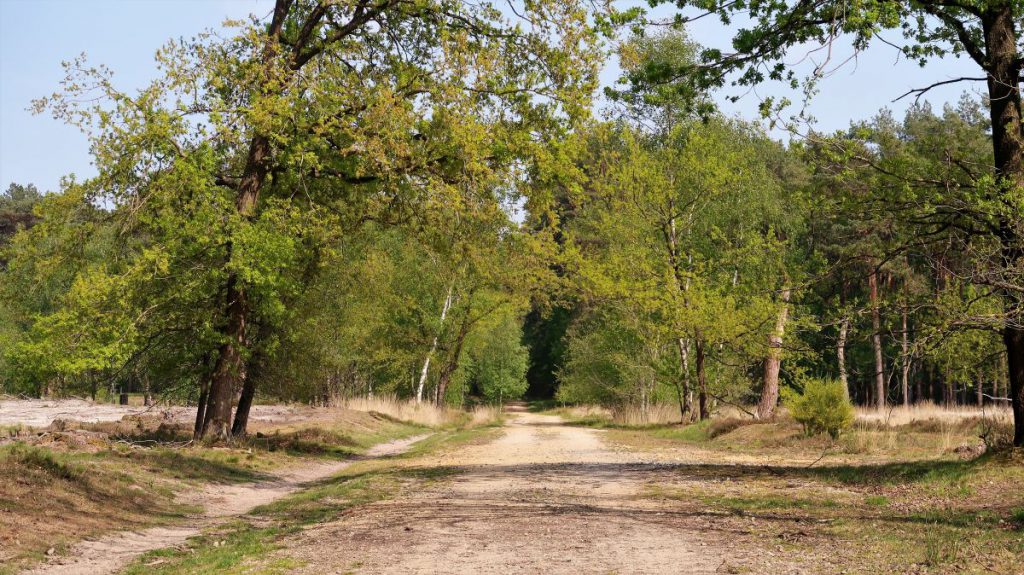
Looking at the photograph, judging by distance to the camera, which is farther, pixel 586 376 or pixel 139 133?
pixel 586 376

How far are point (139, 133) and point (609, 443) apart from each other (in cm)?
1441

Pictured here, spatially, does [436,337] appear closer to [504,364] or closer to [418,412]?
[418,412]

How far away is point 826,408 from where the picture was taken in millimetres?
18906

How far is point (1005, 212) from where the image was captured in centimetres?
968

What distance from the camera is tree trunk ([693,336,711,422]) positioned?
92.4 ft

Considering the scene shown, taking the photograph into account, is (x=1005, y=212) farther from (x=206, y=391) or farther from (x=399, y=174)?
(x=206, y=391)

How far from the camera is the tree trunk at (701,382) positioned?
2816 centimetres

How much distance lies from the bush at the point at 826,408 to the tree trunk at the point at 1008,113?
23.4ft

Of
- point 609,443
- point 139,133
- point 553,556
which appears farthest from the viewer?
point 609,443

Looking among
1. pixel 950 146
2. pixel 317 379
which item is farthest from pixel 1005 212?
pixel 317 379

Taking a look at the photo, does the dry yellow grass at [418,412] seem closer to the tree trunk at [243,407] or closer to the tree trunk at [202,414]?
the tree trunk at [243,407]

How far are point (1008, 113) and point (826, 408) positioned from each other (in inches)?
358

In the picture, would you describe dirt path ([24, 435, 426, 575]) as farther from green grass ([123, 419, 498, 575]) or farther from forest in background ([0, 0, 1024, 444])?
forest in background ([0, 0, 1024, 444])

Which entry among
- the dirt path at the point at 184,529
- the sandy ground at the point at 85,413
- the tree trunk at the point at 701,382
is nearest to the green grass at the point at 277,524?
the dirt path at the point at 184,529
